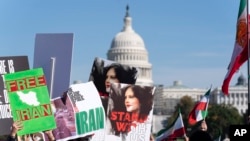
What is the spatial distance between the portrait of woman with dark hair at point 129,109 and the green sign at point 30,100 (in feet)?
5.90

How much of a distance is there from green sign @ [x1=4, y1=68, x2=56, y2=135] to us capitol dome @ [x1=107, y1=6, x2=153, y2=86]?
16002 centimetres

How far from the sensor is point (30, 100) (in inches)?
416

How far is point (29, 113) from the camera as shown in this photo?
34.7ft

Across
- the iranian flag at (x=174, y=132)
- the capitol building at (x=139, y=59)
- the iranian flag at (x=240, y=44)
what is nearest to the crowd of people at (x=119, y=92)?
the iranian flag at (x=240, y=44)

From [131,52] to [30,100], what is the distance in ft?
548

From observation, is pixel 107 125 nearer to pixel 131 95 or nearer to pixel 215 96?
pixel 131 95

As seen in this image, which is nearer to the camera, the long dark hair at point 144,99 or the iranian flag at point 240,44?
the long dark hair at point 144,99

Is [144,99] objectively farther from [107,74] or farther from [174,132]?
[174,132]

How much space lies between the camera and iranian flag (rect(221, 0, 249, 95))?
12688 mm

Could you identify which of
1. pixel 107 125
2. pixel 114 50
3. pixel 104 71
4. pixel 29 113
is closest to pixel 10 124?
pixel 29 113

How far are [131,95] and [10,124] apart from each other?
1.86 meters

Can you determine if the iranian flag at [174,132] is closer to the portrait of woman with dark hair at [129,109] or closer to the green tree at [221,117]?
the portrait of woman with dark hair at [129,109]

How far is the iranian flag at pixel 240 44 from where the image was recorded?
12688mm

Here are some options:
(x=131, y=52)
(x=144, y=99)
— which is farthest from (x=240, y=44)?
(x=131, y=52)
